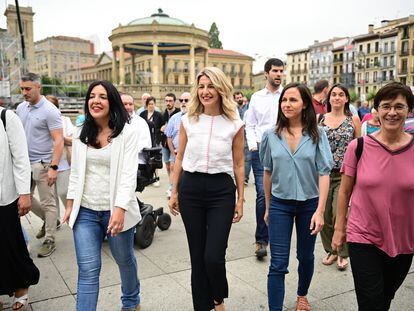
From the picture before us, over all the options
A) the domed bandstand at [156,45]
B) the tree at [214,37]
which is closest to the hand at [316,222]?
the domed bandstand at [156,45]

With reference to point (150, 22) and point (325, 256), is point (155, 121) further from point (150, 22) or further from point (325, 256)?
point (150, 22)

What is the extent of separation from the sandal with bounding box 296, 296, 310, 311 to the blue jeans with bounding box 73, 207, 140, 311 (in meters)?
1.43

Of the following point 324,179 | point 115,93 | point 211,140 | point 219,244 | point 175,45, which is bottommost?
point 219,244

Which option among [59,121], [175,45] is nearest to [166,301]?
[59,121]

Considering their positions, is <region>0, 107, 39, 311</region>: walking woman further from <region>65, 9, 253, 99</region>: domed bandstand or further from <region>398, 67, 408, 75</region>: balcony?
<region>398, 67, 408, 75</region>: balcony

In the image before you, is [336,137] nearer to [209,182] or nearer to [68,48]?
[209,182]

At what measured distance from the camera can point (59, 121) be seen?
16.8ft

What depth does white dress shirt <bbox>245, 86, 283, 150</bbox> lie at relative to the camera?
5.08 metres

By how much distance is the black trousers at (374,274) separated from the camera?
2.59m

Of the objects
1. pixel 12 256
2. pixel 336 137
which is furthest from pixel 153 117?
pixel 12 256

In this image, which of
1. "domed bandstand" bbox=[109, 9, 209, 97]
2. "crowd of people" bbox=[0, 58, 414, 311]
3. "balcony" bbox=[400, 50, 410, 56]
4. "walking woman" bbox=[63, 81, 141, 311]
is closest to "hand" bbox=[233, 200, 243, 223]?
"crowd of people" bbox=[0, 58, 414, 311]

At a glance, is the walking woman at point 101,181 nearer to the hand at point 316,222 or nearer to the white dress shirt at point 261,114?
the hand at point 316,222

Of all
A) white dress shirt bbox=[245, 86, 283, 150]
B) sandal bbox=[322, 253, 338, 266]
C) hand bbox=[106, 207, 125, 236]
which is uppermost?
white dress shirt bbox=[245, 86, 283, 150]

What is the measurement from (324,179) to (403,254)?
87 centimetres
